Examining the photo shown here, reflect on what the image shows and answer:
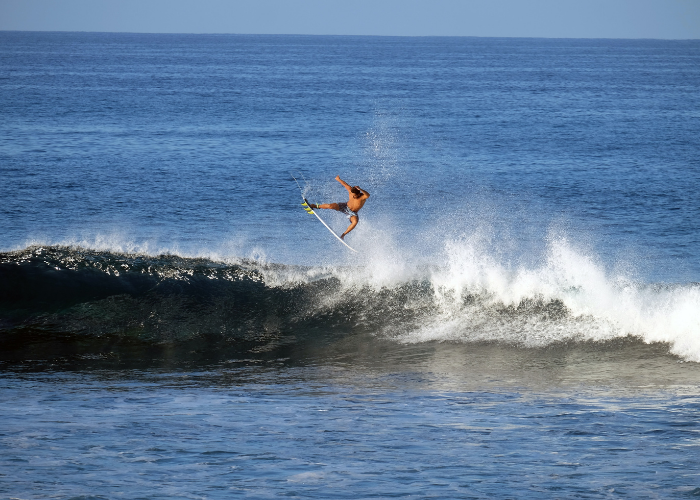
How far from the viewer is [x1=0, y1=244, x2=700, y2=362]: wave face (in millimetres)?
14172

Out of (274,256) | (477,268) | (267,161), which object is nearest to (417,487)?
(477,268)

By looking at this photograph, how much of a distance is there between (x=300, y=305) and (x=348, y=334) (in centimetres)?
170

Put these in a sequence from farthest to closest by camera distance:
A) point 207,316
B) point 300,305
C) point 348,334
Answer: point 300,305 → point 207,316 → point 348,334

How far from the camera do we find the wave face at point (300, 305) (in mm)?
14172

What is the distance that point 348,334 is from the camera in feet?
47.6

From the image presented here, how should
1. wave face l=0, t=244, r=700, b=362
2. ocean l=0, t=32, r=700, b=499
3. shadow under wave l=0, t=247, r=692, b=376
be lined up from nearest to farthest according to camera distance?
ocean l=0, t=32, r=700, b=499
shadow under wave l=0, t=247, r=692, b=376
wave face l=0, t=244, r=700, b=362

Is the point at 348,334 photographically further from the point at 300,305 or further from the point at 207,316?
the point at 207,316

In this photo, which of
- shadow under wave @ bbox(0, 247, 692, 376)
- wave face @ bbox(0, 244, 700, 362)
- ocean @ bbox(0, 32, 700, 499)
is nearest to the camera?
ocean @ bbox(0, 32, 700, 499)

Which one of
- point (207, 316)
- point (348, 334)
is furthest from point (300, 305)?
point (207, 316)

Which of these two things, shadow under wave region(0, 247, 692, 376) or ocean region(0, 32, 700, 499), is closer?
ocean region(0, 32, 700, 499)

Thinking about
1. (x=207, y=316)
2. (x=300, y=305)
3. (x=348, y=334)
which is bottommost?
(x=348, y=334)

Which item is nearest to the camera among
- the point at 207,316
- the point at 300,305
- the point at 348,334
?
the point at 348,334

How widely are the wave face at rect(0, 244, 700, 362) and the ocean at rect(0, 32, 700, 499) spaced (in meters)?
0.06

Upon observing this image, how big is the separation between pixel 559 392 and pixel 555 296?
467cm
